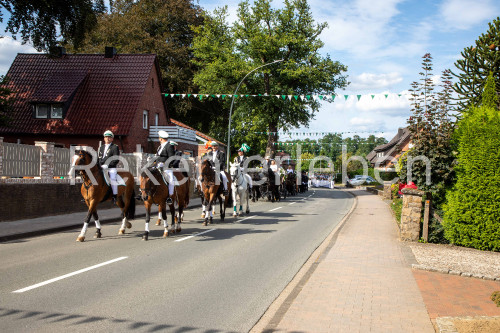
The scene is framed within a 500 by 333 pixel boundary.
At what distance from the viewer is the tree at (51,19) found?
1956cm

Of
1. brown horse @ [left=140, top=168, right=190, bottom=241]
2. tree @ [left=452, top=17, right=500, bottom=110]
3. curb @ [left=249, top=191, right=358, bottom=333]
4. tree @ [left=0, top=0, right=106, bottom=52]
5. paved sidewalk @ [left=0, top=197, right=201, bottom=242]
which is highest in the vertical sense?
tree @ [left=0, top=0, right=106, bottom=52]

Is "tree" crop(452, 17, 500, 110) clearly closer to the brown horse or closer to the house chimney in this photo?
the brown horse

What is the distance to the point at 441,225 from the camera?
11891 mm

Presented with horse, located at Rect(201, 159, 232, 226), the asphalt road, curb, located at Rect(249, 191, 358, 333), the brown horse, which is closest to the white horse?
horse, located at Rect(201, 159, 232, 226)

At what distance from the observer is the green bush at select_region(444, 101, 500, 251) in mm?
10789

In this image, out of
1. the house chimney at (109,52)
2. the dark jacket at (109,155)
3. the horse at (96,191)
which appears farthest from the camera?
the house chimney at (109,52)

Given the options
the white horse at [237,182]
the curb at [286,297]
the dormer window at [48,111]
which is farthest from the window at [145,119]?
the curb at [286,297]

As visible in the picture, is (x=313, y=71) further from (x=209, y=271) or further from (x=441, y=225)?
(x=209, y=271)

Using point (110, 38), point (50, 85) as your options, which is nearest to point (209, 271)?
point (50, 85)

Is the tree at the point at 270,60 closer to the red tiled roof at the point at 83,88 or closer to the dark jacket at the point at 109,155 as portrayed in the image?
the red tiled roof at the point at 83,88

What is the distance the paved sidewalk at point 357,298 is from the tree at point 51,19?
51.5ft

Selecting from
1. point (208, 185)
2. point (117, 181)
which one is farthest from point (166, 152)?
point (208, 185)

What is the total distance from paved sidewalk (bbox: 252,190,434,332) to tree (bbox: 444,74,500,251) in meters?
1.72

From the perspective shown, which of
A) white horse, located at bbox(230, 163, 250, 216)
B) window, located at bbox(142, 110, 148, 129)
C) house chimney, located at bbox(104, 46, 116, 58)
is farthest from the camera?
house chimney, located at bbox(104, 46, 116, 58)
